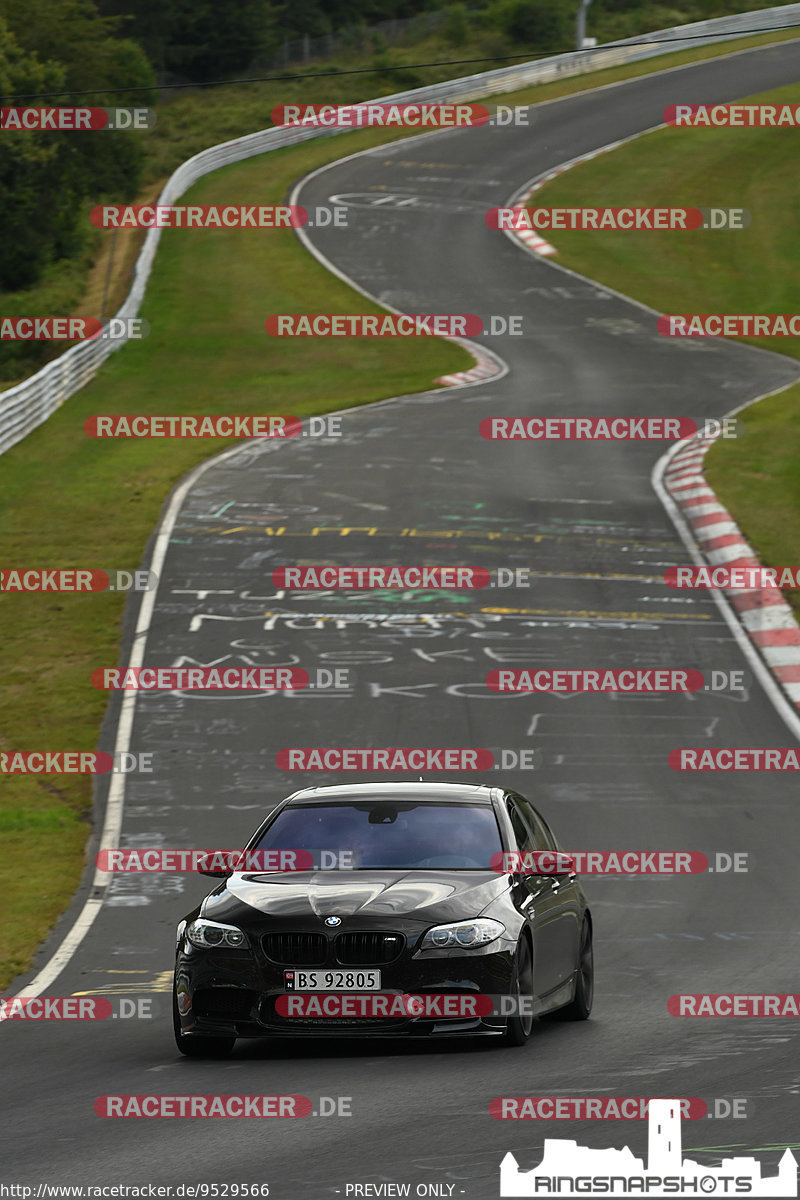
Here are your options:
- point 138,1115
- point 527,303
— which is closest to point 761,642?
point 138,1115

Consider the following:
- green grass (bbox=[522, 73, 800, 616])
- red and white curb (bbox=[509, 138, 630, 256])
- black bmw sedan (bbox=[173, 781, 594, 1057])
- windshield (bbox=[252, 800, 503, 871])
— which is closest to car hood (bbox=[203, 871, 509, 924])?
black bmw sedan (bbox=[173, 781, 594, 1057])

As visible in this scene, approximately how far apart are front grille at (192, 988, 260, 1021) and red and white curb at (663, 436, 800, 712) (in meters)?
12.1

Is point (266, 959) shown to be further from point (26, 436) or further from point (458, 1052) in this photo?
point (26, 436)

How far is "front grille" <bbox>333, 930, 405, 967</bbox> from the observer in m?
8.88

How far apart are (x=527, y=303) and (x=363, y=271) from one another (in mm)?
6006

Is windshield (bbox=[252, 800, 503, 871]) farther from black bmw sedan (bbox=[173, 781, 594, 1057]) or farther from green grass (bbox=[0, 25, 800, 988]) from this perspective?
green grass (bbox=[0, 25, 800, 988])

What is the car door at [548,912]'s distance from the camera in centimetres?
959

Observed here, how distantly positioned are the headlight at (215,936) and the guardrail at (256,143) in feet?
Answer: 85.0

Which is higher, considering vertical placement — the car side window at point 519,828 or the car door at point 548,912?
the car side window at point 519,828

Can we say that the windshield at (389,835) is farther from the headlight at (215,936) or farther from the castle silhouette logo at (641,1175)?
the castle silhouette logo at (641,1175)

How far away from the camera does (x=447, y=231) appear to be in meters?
56.6

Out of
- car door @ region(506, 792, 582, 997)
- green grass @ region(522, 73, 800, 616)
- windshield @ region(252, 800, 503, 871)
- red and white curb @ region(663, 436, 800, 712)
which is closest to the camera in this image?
car door @ region(506, 792, 582, 997)

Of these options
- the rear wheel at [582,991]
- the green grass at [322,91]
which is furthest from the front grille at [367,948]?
the green grass at [322,91]

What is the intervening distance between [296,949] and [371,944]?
371 mm
